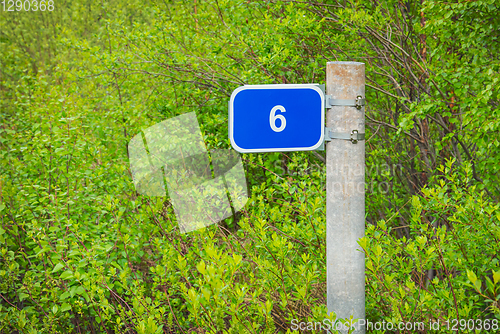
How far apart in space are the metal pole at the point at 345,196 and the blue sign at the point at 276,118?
0.07 m

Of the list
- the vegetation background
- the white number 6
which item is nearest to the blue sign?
the white number 6

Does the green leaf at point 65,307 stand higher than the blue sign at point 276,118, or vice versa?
the blue sign at point 276,118

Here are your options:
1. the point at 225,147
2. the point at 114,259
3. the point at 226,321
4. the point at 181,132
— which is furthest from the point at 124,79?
the point at 226,321

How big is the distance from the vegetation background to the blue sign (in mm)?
512

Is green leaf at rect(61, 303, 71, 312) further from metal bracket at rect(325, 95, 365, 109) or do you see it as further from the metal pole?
metal bracket at rect(325, 95, 365, 109)

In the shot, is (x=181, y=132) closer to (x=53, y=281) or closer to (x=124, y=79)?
(x=124, y=79)

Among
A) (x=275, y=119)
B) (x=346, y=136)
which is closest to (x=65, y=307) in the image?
(x=275, y=119)

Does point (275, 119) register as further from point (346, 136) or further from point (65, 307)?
point (65, 307)

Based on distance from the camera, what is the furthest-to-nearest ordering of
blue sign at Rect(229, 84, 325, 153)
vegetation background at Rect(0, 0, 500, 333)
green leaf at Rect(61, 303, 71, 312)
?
green leaf at Rect(61, 303, 71, 312)
vegetation background at Rect(0, 0, 500, 333)
blue sign at Rect(229, 84, 325, 153)

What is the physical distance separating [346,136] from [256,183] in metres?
2.99

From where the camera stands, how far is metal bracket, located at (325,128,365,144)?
5.57 feet

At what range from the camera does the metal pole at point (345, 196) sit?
1709mm

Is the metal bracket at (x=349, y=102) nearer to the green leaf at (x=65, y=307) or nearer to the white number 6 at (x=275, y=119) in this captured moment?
the white number 6 at (x=275, y=119)

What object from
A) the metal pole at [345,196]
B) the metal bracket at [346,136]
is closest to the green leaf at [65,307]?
the metal pole at [345,196]
